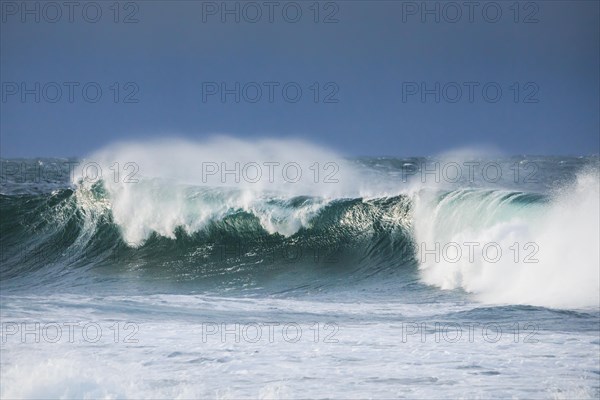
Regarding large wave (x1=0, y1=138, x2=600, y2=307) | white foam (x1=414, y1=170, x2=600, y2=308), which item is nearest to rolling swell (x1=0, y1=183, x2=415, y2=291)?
large wave (x1=0, y1=138, x2=600, y2=307)

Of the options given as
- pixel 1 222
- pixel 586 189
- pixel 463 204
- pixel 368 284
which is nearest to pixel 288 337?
pixel 368 284

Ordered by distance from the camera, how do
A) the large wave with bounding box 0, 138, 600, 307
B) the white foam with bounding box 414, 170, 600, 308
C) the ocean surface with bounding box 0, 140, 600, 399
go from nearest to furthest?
the ocean surface with bounding box 0, 140, 600, 399
the white foam with bounding box 414, 170, 600, 308
the large wave with bounding box 0, 138, 600, 307

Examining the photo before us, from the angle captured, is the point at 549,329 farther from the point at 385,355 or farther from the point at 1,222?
the point at 1,222

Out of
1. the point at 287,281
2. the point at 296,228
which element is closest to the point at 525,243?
the point at 287,281

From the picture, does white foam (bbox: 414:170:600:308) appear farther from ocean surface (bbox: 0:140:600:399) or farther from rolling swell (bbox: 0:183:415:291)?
rolling swell (bbox: 0:183:415:291)

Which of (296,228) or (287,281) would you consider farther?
(296,228)

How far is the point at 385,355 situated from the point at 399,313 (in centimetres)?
171

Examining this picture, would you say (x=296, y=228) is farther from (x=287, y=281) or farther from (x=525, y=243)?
(x=525, y=243)

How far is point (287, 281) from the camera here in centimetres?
882

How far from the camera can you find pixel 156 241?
10.6 meters

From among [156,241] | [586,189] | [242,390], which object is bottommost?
[242,390]

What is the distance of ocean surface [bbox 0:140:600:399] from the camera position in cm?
447

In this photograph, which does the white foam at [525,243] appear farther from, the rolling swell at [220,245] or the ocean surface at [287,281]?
the rolling swell at [220,245]

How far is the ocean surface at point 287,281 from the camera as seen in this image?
176 inches
